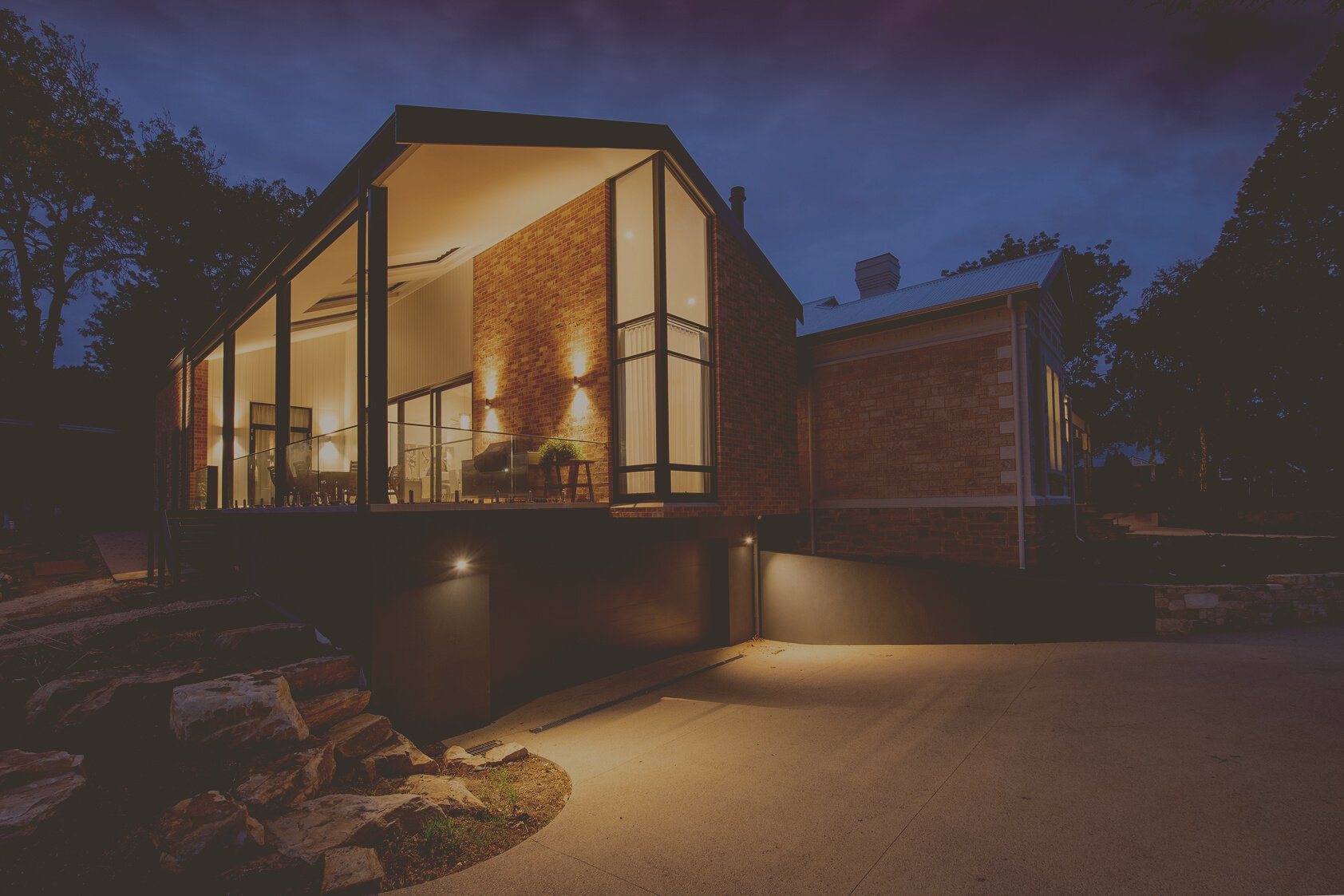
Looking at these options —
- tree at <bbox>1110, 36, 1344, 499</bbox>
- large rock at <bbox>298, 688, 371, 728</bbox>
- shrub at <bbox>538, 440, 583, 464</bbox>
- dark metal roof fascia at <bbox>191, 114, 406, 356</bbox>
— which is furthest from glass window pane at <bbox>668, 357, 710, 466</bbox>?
tree at <bbox>1110, 36, 1344, 499</bbox>

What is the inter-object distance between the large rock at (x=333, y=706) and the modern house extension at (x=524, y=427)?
0.27 meters

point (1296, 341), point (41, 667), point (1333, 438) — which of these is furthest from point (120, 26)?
point (1333, 438)

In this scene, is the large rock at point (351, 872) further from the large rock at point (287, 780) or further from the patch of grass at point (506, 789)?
the patch of grass at point (506, 789)

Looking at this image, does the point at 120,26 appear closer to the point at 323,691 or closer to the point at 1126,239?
the point at 323,691

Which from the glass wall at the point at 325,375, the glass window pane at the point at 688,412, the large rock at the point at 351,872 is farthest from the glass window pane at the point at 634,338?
the large rock at the point at 351,872

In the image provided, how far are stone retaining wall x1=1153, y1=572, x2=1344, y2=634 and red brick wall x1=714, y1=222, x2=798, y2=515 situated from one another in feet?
16.8

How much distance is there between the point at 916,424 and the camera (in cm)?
1034

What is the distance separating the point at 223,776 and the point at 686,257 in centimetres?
769

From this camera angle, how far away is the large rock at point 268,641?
19.2 feet

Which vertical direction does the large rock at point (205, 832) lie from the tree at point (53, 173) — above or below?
below

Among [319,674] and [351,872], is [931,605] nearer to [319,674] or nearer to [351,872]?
[319,674]

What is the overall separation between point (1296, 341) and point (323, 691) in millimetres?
22262

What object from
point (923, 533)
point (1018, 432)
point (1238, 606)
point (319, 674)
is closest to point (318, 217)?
point (319, 674)

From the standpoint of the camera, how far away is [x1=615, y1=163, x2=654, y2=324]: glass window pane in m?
8.87
